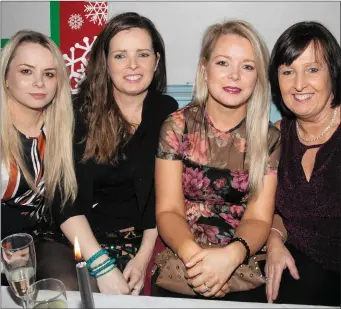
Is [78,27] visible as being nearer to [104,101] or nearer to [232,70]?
[104,101]

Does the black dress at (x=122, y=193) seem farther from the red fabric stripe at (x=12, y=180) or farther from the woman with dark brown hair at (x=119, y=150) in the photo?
the red fabric stripe at (x=12, y=180)

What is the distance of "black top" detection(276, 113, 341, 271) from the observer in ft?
5.77

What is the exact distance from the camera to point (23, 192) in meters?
1.85

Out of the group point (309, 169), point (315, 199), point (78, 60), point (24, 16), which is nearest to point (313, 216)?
point (315, 199)

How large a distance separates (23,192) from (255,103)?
1.19 meters

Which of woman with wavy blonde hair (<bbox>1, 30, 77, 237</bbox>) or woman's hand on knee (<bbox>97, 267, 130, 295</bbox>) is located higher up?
woman with wavy blonde hair (<bbox>1, 30, 77, 237</bbox>)

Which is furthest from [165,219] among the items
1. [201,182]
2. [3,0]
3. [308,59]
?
[3,0]

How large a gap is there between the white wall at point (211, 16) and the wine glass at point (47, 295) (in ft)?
5.09

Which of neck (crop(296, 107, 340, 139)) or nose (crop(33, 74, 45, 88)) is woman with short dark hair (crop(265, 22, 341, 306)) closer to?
neck (crop(296, 107, 340, 139))

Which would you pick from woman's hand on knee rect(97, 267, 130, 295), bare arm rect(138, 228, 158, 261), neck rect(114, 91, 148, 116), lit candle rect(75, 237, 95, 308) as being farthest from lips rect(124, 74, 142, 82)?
lit candle rect(75, 237, 95, 308)

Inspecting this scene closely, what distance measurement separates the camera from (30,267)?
4.07 feet

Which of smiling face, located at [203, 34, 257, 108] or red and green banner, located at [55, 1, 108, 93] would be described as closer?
smiling face, located at [203, 34, 257, 108]

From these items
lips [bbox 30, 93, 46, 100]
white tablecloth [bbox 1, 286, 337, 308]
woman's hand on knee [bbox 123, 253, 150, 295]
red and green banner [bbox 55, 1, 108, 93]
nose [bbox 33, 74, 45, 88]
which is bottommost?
woman's hand on knee [bbox 123, 253, 150, 295]

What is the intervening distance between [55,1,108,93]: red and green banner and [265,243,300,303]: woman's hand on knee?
1.44 m
